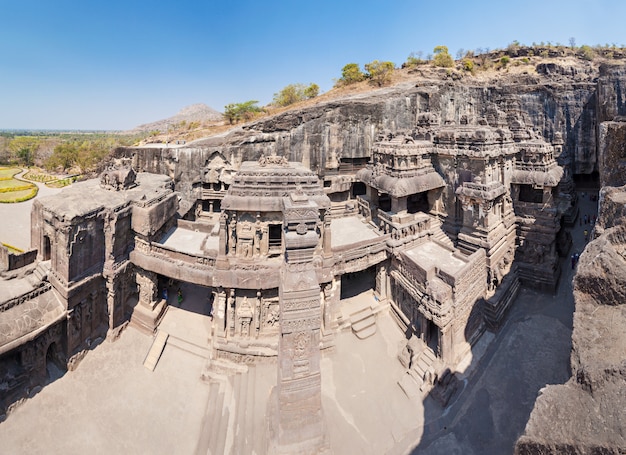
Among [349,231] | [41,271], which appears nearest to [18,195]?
[41,271]

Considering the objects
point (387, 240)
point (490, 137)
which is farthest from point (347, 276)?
point (490, 137)

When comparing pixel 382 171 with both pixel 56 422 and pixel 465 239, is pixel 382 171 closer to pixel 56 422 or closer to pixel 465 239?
pixel 465 239

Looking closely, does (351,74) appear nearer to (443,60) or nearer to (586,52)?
(443,60)

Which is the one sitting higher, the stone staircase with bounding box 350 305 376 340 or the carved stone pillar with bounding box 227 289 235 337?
the carved stone pillar with bounding box 227 289 235 337

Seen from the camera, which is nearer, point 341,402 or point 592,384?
point 592,384

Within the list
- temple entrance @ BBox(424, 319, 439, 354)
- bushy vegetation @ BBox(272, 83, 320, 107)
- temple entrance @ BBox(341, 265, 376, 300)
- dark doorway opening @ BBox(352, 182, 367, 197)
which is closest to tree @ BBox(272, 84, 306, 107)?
bushy vegetation @ BBox(272, 83, 320, 107)

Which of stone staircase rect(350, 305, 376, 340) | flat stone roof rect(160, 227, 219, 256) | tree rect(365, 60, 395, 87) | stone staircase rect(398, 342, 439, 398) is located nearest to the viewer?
stone staircase rect(398, 342, 439, 398)

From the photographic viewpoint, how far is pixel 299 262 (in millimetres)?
6824

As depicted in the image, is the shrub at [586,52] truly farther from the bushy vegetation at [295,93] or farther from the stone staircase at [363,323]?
the stone staircase at [363,323]

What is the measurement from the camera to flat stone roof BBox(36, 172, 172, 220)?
12.5 metres

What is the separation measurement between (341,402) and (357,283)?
6797 mm

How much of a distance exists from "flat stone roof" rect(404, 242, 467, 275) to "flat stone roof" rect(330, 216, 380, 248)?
2247 mm

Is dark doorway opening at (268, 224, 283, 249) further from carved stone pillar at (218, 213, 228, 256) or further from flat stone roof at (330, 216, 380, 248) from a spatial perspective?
flat stone roof at (330, 216, 380, 248)

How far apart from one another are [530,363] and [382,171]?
11.6 metres
